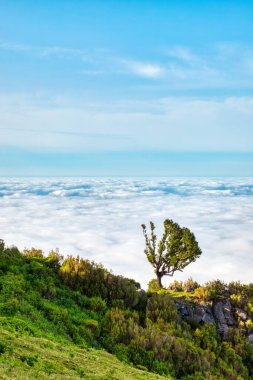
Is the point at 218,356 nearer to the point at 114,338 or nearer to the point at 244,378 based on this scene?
the point at 244,378

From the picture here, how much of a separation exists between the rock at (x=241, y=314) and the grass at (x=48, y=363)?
41.9 feet

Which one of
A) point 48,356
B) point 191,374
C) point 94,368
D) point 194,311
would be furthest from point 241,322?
point 48,356

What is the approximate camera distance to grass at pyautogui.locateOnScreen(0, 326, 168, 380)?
8953 mm

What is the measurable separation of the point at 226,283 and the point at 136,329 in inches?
430

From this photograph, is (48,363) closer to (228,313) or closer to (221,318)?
(221,318)

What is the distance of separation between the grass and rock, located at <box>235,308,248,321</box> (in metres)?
12.8

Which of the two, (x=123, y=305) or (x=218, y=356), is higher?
(x=123, y=305)

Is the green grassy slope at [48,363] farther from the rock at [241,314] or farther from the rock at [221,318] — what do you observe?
the rock at [241,314]

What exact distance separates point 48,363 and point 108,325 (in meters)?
8.67

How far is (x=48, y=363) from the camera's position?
9.90 meters

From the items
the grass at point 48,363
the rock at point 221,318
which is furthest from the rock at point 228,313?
the grass at point 48,363

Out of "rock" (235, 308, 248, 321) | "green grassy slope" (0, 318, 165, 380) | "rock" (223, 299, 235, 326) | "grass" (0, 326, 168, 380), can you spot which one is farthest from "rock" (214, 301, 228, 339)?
"grass" (0, 326, 168, 380)

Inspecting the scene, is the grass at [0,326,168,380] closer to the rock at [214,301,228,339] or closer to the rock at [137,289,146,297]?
the rock at [137,289,146,297]

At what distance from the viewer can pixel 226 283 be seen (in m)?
26.6
